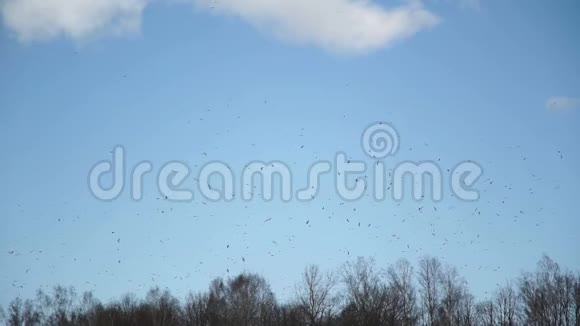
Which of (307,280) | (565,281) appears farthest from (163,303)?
(565,281)

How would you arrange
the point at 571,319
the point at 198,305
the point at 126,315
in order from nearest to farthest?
the point at 571,319 → the point at 126,315 → the point at 198,305

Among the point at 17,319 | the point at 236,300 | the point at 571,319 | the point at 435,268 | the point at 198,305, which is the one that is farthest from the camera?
the point at 17,319

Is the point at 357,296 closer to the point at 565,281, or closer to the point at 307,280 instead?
the point at 307,280

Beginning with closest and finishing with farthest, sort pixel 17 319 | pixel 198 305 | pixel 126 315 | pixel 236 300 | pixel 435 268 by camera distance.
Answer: pixel 435 268 → pixel 236 300 → pixel 126 315 → pixel 198 305 → pixel 17 319

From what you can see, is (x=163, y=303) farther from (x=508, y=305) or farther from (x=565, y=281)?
(x=565, y=281)

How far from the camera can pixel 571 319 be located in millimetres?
69875

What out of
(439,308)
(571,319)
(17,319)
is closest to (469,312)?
(439,308)

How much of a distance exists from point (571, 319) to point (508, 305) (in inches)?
310

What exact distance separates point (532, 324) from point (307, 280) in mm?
26741

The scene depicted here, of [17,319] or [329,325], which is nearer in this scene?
[329,325]

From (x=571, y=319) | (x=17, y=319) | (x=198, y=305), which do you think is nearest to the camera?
(x=571, y=319)

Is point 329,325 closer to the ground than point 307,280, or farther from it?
closer to the ground

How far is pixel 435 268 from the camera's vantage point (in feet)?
244

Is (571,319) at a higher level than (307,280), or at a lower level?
lower
